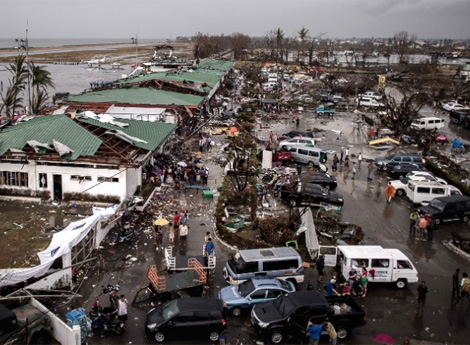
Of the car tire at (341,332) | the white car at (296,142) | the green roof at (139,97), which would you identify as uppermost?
the green roof at (139,97)

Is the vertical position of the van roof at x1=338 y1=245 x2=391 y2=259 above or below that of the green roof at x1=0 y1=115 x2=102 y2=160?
below

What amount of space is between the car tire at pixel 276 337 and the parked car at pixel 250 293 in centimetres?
154

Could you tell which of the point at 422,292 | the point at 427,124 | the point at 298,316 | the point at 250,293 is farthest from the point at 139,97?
the point at 427,124

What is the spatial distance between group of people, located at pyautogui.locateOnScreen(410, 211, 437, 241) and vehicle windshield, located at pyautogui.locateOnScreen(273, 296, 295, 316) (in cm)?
993

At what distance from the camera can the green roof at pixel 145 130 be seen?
22953 millimetres

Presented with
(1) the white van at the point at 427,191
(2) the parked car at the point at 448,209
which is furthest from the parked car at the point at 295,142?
(2) the parked car at the point at 448,209

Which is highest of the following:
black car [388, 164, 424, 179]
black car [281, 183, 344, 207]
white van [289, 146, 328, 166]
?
white van [289, 146, 328, 166]

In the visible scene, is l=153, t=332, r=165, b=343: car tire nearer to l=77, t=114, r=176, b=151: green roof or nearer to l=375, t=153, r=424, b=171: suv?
l=77, t=114, r=176, b=151: green roof

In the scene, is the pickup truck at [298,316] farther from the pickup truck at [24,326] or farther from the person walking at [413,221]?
the person walking at [413,221]

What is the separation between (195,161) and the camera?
94.8ft

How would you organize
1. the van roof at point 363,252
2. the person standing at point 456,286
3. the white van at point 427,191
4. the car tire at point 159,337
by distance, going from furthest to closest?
1. the white van at point 427,191
2. the van roof at point 363,252
3. the person standing at point 456,286
4. the car tire at point 159,337

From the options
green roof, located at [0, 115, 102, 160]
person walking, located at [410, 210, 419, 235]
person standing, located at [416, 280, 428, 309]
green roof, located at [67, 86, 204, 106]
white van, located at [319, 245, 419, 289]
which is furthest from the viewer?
green roof, located at [67, 86, 204, 106]

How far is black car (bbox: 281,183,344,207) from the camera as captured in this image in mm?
23203

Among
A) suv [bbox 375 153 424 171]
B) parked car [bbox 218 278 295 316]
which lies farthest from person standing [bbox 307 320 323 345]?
suv [bbox 375 153 424 171]
